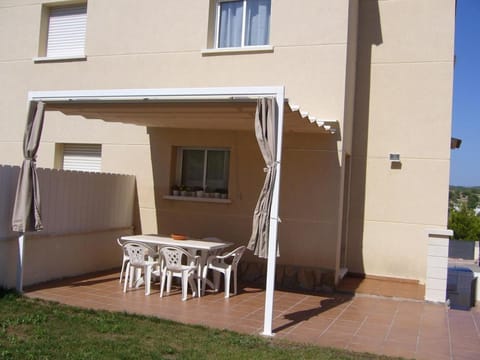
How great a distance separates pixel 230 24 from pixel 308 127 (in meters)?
3.66

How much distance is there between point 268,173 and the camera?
748 cm

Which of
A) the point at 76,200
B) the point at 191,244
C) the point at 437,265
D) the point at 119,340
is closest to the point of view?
the point at 119,340

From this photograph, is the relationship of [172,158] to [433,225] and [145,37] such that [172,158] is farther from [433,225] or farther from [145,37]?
[433,225]

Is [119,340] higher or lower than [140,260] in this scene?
lower

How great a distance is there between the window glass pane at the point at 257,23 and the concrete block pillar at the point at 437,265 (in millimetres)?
5587

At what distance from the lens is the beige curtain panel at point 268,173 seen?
7.41m

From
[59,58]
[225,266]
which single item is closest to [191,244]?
[225,266]

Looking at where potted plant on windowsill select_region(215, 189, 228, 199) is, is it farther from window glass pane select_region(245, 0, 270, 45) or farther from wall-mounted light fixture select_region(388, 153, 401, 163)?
wall-mounted light fixture select_region(388, 153, 401, 163)

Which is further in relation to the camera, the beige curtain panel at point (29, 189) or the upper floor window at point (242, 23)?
the upper floor window at point (242, 23)

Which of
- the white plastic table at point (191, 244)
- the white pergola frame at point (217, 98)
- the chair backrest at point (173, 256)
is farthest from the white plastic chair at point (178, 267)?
the white pergola frame at point (217, 98)

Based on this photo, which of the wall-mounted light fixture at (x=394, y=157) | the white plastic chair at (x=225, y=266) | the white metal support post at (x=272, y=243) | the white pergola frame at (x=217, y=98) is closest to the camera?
the white metal support post at (x=272, y=243)

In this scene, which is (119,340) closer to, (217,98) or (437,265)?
(217,98)

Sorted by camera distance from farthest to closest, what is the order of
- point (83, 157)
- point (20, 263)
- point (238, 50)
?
point (83, 157)
point (238, 50)
point (20, 263)

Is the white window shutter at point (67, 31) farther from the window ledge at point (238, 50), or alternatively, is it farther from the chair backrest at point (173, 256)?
the chair backrest at point (173, 256)
